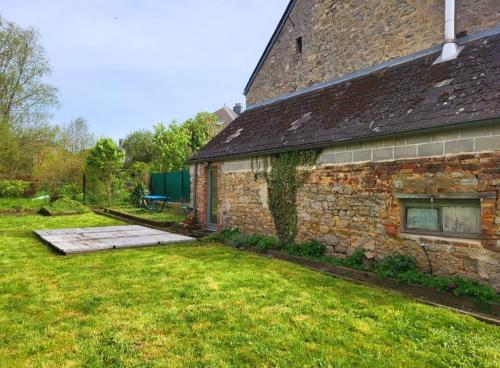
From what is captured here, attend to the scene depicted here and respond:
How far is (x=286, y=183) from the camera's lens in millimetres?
8383

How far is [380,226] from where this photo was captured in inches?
250

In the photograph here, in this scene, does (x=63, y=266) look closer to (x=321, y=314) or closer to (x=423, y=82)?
(x=321, y=314)

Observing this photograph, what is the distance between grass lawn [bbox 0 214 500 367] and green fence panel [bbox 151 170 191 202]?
37.6ft

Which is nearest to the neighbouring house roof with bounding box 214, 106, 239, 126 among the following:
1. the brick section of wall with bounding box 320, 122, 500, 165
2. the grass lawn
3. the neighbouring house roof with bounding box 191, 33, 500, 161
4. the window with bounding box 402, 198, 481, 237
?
the neighbouring house roof with bounding box 191, 33, 500, 161

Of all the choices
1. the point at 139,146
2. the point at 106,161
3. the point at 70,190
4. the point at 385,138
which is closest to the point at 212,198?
the point at 385,138

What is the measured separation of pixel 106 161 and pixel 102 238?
37.0 feet

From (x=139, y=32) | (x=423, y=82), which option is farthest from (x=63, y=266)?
(x=423, y=82)

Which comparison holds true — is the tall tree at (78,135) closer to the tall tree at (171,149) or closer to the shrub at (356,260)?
the tall tree at (171,149)

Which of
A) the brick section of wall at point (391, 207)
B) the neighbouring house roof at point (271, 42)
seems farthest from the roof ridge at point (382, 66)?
the brick section of wall at point (391, 207)

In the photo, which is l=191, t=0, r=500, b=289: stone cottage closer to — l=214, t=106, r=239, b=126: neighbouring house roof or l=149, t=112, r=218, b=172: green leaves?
l=149, t=112, r=218, b=172: green leaves

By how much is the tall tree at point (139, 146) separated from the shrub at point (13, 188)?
2297 centimetres

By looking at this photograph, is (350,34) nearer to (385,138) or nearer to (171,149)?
(385,138)

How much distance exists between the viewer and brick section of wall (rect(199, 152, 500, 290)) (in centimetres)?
498

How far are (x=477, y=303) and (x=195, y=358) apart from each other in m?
3.78
